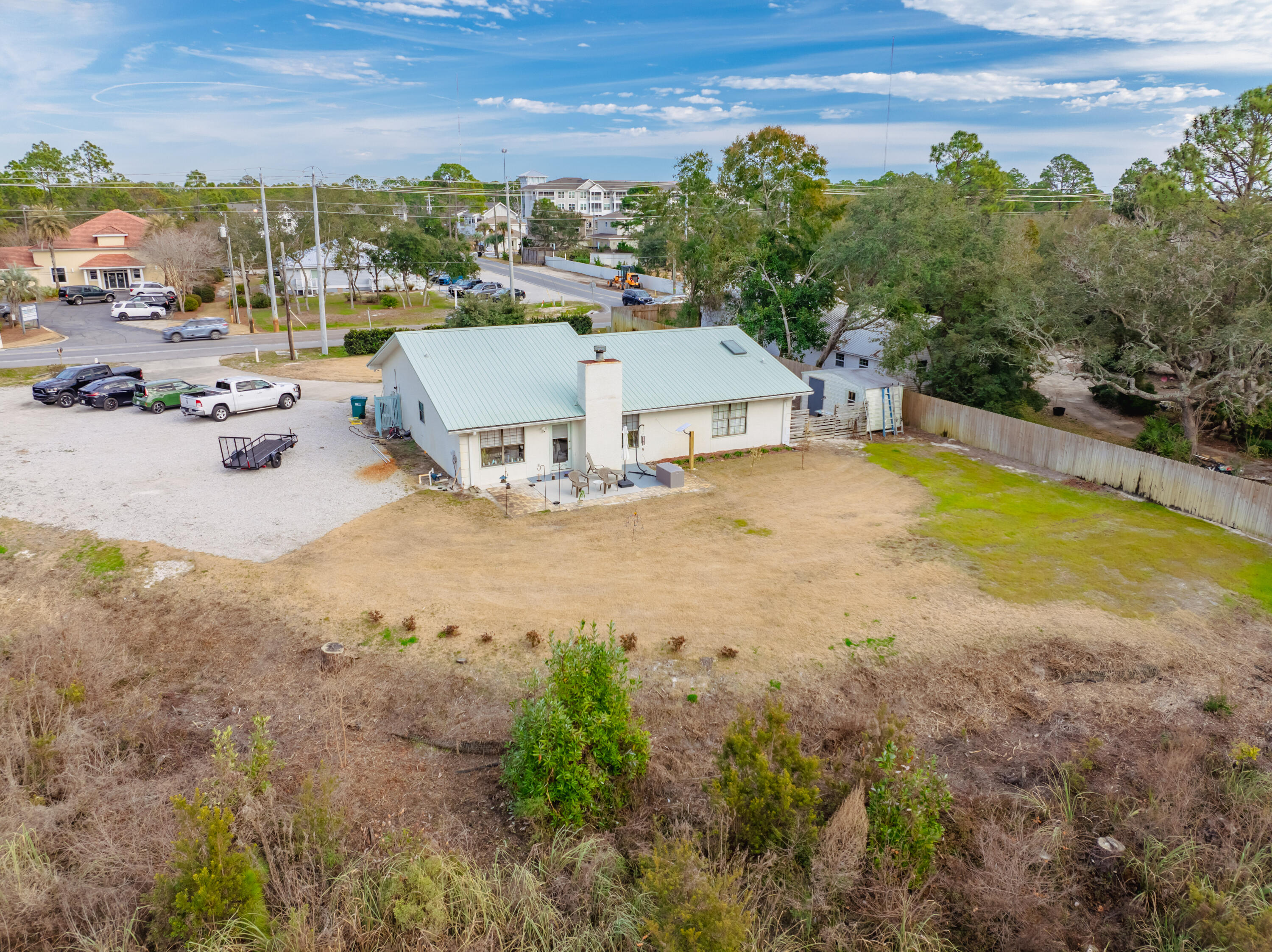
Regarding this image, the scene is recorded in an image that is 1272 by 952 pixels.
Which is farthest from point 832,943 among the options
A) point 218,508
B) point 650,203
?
point 650,203

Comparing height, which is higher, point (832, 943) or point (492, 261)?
point (492, 261)

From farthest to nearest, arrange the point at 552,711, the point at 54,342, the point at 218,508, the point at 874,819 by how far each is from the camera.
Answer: the point at 54,342 → the point at 218,508 → the point at 552,711 → the point at 874,819

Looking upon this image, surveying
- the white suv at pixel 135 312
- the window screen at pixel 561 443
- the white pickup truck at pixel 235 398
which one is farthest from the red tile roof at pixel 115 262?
the window screen at pixel 561 443

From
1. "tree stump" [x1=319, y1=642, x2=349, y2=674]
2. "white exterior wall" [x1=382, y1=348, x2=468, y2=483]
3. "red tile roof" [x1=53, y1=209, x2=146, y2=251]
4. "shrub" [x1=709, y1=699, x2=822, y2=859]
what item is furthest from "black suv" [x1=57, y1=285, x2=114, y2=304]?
"shrub" [x1=709, y1=699, x2=822, y2=859]

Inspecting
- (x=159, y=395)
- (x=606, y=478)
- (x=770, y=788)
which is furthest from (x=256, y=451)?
(x=770, y=788)

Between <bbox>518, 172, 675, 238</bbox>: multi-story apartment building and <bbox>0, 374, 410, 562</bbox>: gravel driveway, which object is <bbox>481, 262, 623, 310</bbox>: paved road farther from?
<bbox>518, 172, 675, 238</bbox>: multi-story apartment building

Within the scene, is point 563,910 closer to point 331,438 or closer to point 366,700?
point 366,700
